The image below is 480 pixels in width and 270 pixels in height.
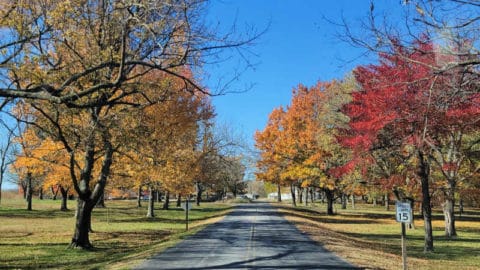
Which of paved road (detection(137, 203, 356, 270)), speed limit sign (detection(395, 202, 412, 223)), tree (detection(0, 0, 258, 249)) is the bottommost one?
paved road (detection(137, 203, 356, 270))

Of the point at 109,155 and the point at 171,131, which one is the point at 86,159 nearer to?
the point at 109,155

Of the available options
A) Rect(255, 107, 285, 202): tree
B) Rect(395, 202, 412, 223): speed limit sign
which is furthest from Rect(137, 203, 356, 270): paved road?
Rect(255, 107, 285, 202): tree

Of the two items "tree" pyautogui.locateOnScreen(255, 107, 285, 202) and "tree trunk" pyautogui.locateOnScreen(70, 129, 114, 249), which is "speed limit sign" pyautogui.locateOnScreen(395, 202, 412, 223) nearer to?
"tree trunk" pyautogui.locateOnScreen(70, 129, 114, 249)

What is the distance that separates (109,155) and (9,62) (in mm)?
8269

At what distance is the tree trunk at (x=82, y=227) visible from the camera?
61.9 ft

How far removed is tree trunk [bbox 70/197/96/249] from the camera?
742 inches

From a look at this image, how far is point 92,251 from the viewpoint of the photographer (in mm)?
18375

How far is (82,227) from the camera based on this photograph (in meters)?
19.1

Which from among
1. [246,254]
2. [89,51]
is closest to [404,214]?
[246,254]

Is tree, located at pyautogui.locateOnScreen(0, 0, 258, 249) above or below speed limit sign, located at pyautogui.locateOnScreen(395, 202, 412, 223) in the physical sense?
above

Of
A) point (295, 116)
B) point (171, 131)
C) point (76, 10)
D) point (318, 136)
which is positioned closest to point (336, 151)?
point (318, 136)

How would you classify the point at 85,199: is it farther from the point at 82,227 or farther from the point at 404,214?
the point at 404,214

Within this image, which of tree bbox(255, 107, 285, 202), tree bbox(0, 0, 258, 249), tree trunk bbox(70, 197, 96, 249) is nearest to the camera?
tree bbox(0, 0, 258, 249)

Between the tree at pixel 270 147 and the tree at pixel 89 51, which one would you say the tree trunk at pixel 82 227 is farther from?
the tree at pixel 270 147
